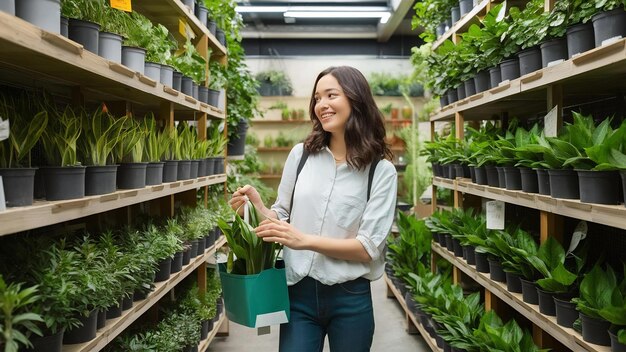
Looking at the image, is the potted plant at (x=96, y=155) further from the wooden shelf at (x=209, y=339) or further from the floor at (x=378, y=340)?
the floor at (x=378, y=340)

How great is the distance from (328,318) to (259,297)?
0.98 feet

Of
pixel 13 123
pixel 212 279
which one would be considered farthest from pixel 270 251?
pixel 212 279

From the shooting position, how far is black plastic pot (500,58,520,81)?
8.28 ft

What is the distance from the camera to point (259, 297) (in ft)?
5.63

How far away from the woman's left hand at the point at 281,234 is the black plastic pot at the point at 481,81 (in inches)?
71.3

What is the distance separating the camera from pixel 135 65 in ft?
7.16

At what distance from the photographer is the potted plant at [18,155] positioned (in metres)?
1.30

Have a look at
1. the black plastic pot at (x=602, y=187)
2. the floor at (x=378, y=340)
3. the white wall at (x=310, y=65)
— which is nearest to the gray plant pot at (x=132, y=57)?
the black plastic pot at (x=602, y=187)

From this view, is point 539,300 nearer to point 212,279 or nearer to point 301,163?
point 301,163

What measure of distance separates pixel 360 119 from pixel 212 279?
242 centimetres

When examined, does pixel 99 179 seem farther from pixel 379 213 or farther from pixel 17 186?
pixel 379 213

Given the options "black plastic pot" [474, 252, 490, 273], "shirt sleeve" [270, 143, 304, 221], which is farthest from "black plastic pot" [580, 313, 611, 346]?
"shirt sleeve" [270, 143, 304, 221]

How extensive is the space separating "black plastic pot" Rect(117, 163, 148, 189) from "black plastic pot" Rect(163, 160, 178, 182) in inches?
17.3

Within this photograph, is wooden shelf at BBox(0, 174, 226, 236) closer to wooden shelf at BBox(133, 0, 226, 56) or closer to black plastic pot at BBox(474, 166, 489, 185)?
wooden shelf at BBox(133, 0, 226, 56)
